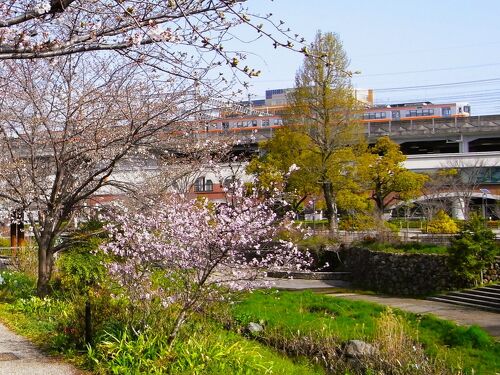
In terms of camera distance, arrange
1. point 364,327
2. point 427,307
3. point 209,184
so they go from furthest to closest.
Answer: point 209,184 < point 427,307 < point 364,327

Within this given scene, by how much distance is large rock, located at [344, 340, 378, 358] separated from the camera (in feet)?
35.4

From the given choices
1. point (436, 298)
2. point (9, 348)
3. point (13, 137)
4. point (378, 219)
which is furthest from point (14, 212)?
point (378, 219)

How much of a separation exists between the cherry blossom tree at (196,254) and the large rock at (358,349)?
194 centimetres

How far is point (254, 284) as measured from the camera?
993cm

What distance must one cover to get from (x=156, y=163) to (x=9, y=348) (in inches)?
245

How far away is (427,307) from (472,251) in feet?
10.2

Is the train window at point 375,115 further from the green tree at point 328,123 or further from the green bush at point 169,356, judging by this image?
the green bush at point 169,356

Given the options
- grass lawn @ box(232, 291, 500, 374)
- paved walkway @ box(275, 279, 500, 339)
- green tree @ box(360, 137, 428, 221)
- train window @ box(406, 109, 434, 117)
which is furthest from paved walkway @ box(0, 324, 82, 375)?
train window @ box(406, 109, 434, 117)

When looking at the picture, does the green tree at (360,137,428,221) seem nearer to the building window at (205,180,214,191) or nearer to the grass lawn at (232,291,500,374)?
the building window at (205,180,214,191)

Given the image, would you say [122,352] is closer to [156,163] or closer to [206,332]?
[206,332]

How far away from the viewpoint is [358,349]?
1105 cm

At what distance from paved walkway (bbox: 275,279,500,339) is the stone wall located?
3.16 feet

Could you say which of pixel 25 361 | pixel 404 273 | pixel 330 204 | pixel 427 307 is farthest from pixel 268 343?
pixel 330 204

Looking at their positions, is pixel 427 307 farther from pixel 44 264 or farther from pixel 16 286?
pixel 16 286
